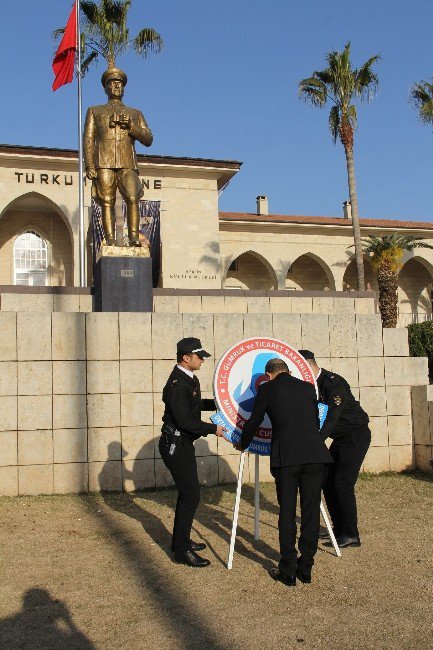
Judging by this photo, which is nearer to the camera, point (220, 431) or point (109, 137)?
point (220, 431)

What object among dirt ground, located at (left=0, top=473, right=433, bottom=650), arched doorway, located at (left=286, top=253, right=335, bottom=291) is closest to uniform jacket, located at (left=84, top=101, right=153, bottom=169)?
dirt ground, located at (left=0, top=473, right=433, bottom=650)

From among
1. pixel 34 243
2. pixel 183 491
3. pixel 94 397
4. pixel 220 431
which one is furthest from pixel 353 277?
pixel 183 491

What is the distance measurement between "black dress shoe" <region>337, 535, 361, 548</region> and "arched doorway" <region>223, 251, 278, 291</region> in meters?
28.5

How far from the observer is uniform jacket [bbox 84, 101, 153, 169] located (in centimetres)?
1094

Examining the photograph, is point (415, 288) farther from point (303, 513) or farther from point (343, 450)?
point (303, 513)

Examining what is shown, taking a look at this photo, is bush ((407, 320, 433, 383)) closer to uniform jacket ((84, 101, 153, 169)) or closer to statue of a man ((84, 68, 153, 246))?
statue of a man ((84, 68, 153, 246))

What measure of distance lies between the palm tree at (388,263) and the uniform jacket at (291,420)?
26741 millimetres

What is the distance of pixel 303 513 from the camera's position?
16.8 feet

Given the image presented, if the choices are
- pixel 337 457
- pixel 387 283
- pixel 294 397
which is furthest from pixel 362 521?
pixel 387 283

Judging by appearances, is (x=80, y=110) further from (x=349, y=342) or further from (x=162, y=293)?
(x=349, y=342)

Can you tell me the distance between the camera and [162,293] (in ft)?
41.8

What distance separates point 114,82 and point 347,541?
829cm

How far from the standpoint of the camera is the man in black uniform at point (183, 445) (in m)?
5.54

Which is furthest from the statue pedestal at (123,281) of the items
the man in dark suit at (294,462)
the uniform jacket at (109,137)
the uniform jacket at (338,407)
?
the man in dark suit at (294,462)
